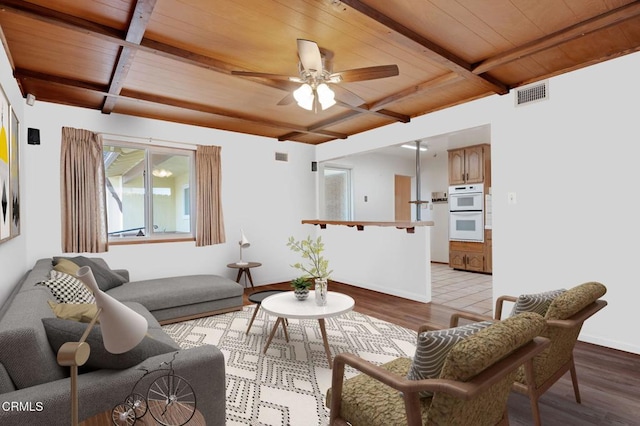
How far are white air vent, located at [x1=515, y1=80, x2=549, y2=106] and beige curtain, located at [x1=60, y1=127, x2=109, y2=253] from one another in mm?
4762

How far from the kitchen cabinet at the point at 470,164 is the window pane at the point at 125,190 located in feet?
19.2

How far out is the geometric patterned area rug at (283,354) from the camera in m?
2.08

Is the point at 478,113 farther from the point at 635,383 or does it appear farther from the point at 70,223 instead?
the point at 70,223

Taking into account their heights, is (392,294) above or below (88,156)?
below

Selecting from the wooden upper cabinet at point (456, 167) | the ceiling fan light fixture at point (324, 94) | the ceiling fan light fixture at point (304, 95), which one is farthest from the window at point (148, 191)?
the wooden upper cabinet at point (456, 167)

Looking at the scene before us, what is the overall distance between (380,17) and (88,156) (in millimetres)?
3669

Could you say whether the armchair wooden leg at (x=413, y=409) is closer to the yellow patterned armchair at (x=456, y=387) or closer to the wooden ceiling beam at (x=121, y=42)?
the yellow patterned armchair at (x=456, y=387)

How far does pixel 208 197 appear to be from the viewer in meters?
4.94

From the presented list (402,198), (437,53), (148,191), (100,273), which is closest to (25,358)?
(100,273)

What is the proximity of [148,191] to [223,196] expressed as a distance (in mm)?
1030

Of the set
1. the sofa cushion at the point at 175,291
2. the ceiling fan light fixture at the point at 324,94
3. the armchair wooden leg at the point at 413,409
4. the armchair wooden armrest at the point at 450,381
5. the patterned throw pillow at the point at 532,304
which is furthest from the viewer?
the sofa cushion at the point at 175,291

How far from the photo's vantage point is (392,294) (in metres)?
4.99

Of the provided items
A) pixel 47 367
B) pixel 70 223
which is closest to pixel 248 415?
pixel 47 367

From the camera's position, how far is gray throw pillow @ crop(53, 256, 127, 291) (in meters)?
3.53
